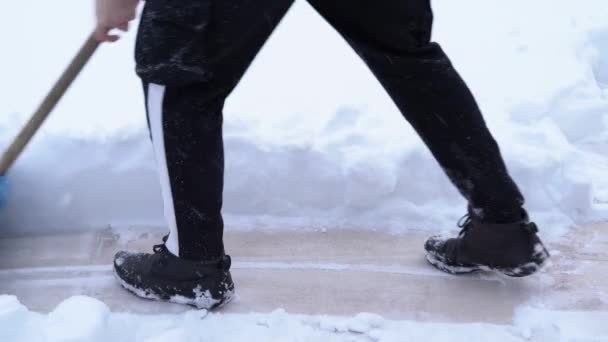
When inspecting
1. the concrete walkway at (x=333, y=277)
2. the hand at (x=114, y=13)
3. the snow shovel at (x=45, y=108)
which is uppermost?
the hand at (x=114, y=13)

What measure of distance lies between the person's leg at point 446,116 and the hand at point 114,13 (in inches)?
15.5

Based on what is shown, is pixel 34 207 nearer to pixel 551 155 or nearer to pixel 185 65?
pixel 185 65

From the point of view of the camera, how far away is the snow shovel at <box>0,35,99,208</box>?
1.67 m

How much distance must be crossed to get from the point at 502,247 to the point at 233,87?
0.79 metres

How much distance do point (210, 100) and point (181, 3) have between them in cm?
23

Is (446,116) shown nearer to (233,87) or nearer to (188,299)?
(233,87)

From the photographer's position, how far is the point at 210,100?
1.48m

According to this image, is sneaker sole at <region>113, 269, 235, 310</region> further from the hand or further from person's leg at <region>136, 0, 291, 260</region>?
the hand

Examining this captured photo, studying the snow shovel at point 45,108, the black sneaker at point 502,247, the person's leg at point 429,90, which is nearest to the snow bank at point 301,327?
the black sneaker at point 502,247

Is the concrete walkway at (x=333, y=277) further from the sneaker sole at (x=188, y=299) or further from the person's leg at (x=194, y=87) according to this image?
the person's leg at (x=194, y=87)

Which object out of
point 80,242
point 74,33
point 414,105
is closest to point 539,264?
point 414,105

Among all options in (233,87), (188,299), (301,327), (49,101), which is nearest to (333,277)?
(301,327)

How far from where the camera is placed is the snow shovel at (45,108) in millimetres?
1674

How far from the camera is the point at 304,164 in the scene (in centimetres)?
215
